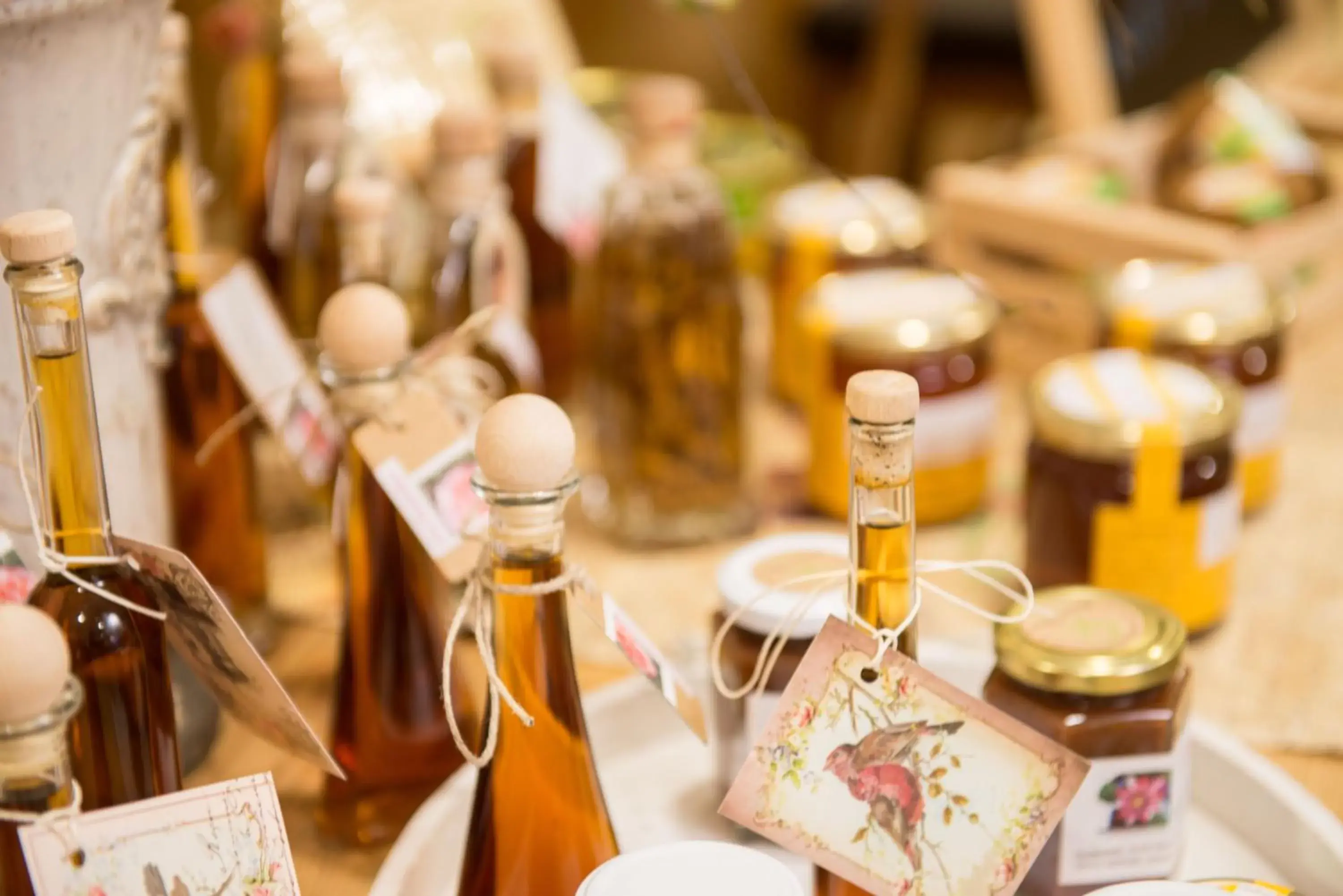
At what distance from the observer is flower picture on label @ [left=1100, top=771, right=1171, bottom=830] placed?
57cm

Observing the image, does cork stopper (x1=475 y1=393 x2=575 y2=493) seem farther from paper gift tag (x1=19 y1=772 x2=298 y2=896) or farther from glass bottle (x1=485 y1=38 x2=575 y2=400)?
glass bottle (x1=485 y1=38 x2=575 y2=400)

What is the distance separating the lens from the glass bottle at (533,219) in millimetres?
1050

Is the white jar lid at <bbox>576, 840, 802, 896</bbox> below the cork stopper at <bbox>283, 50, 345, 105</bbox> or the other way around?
below

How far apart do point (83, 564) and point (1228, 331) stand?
0.70 metres

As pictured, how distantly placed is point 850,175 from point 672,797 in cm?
196

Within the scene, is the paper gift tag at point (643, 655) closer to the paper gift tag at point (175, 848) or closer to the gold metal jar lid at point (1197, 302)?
the paper gift tag at point (175, 848)

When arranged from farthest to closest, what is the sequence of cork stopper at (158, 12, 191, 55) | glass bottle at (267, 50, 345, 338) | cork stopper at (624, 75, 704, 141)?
glass bottle at (267, 50, 345, 338), cork stopper at (624, 75, 704, 141), cork stopper at (158, 12, 191, 55)

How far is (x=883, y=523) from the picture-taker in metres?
0.50

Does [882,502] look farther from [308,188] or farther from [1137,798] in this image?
[308,188]

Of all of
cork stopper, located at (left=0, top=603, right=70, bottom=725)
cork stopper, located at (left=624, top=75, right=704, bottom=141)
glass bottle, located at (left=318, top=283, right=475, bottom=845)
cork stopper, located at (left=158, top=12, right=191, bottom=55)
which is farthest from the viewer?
cork stopper, located at (left=624, top=75, right=704, bottom=141)

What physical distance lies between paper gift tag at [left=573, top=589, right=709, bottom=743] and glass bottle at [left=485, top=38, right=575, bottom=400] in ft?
1.81

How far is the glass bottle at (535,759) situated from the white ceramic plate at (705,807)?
0.07 m

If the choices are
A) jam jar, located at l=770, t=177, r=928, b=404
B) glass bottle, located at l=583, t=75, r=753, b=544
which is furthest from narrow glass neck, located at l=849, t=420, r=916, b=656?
jam jar, located at l=770, t=177, r=928, b=404

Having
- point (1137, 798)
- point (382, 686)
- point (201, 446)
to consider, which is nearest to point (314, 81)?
point (201, 446)
